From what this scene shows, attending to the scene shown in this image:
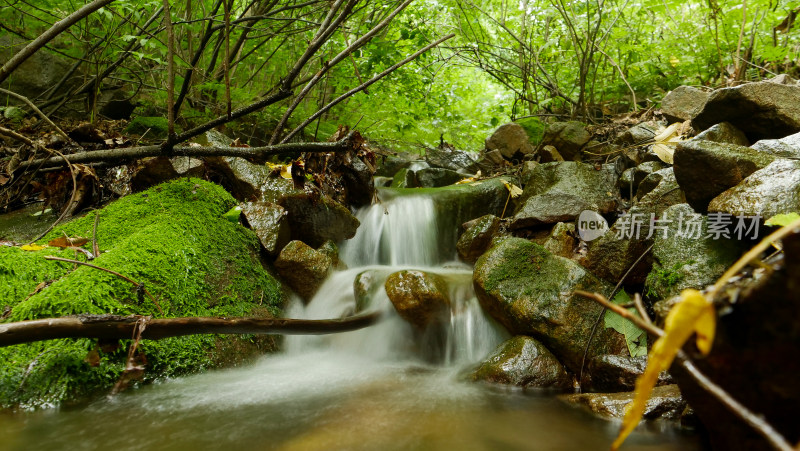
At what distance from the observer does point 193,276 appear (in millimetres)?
3215

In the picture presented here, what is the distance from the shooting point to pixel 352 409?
8.62 ft

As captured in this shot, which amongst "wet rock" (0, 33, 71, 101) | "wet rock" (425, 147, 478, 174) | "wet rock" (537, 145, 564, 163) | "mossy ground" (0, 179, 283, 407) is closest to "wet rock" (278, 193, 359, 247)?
"mossy ground" (0, 179, 283, 407)

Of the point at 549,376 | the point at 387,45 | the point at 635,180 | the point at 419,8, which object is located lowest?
the point at 549,376

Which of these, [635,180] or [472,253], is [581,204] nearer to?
[635,180]

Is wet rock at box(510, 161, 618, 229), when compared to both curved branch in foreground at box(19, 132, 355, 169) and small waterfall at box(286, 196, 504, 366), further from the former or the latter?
curved branch in foreground at box(19, 132, 355, 169)

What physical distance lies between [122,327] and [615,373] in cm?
314

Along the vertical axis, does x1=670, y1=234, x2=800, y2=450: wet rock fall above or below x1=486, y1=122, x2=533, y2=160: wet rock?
below

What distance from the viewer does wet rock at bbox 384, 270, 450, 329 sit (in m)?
3.84

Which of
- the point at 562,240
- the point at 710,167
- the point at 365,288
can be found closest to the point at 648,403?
the point at 710,167

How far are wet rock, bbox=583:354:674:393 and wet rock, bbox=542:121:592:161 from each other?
14.4ft

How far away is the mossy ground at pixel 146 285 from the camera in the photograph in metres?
2.34

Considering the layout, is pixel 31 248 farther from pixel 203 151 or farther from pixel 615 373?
pixel 615 373

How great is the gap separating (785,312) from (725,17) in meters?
7.33

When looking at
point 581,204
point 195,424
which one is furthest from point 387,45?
point 195,424
